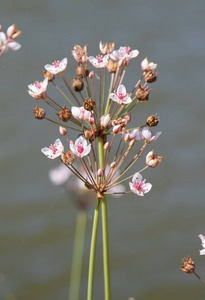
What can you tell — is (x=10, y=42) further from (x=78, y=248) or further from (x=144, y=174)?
(x=144, y=174)

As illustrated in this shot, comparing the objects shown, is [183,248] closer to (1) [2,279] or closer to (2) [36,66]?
(1) [2,279]

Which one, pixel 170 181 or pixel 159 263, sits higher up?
pixel 170 181

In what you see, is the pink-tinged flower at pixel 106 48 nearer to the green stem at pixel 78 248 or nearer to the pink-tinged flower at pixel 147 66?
the pink-tinged flower at pixel 147 66

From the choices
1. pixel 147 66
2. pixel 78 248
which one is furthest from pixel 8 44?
pixel 78 248

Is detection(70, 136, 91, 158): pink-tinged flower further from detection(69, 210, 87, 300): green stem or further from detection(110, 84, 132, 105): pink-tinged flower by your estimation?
detection(69, 210, 87, 300): green stem

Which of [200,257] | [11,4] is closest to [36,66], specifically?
[11,4]

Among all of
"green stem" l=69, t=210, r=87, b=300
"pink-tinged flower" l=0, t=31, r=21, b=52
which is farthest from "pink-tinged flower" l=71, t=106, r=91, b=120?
"green stem" l=69, t=210, r=87, b=300

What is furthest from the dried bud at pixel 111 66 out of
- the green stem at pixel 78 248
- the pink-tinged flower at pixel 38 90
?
the green stem at pixel 78 248
